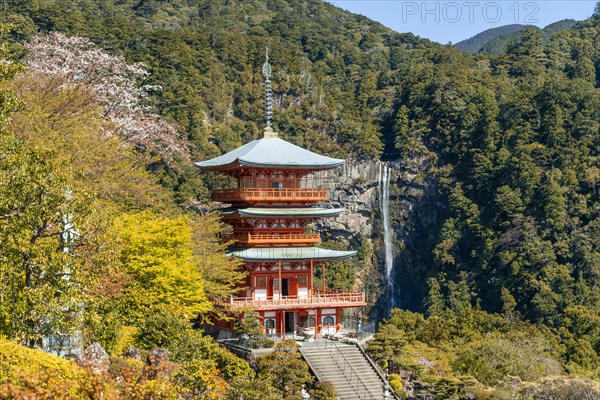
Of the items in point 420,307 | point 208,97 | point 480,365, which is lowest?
point 420,307

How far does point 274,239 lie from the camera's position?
31312 mm

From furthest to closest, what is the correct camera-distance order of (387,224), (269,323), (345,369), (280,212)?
(387,224)
(280,212)
(269,323)
(345,369)

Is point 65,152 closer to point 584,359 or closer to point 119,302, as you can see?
point 119,302

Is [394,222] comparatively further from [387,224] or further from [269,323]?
[269,323]

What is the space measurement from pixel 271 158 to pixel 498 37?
105916mm

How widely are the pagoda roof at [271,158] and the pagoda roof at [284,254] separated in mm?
3077

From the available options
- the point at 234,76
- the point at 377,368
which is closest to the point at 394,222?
the point at 234,76

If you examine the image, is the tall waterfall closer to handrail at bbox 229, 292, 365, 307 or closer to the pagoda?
the pagoda

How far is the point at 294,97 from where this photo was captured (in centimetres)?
7131

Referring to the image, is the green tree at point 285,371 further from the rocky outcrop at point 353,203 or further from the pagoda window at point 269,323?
the rocky outcrop at point 353,203

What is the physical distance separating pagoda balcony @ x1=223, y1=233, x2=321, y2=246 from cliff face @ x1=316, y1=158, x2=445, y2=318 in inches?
1194

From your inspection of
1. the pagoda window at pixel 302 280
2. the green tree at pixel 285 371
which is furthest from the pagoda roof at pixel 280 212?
the green tree at pixel 285 371

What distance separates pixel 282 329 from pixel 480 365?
699 cm

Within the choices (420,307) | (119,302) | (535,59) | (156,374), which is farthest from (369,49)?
(156,374)
